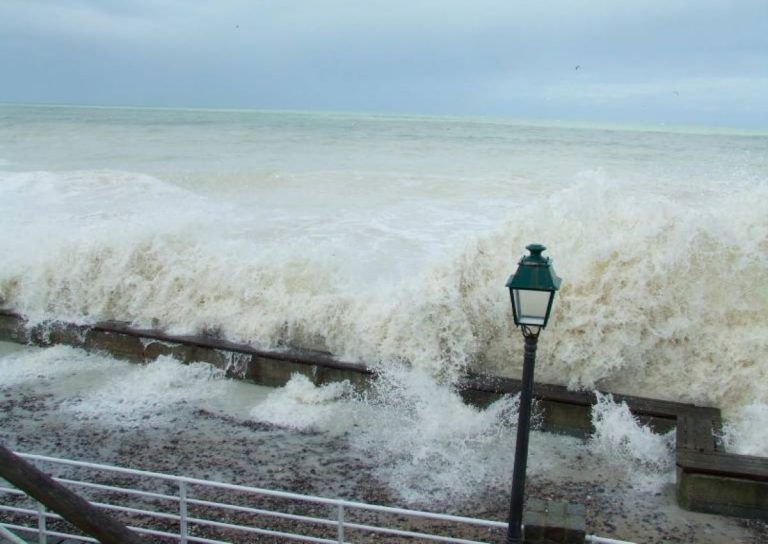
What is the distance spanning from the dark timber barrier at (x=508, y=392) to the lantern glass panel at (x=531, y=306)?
10.4 ft

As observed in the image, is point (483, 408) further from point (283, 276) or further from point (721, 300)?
point (283, 276)

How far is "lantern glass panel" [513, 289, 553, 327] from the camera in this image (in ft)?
13.5

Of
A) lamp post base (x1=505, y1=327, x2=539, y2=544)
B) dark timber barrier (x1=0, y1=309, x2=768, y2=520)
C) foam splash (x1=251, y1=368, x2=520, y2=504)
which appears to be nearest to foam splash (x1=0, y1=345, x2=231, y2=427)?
dark timber barrier (x1=0, y1=309, x2=768, y2=520)

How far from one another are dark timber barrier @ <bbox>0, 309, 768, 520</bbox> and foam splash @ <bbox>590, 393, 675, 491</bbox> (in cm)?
15

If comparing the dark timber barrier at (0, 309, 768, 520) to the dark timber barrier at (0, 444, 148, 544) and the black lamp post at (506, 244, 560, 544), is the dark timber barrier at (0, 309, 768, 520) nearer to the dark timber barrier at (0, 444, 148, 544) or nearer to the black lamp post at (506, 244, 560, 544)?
the black lamp post at (506, 244, 560, 544)

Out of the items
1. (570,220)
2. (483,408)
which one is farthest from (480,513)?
(570,220)

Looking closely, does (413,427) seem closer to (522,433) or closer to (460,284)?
(460,284)

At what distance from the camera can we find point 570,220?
10.0m

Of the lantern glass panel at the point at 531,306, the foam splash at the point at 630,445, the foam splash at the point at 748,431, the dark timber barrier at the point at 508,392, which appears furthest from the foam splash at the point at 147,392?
the foam splash at the point at 748,431

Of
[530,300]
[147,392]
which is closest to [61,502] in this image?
[530,300]

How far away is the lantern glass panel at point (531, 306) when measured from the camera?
4.11 m

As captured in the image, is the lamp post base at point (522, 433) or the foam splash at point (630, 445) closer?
the lamp post base at point (522, 433)

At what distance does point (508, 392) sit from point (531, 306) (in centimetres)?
413

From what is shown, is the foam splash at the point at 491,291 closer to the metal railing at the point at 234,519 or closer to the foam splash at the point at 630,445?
the foam splash at the point at 630,445
